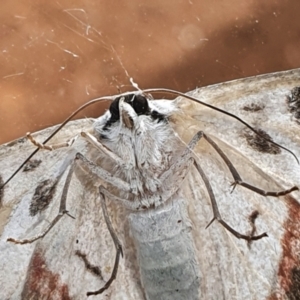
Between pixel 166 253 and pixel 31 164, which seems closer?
pixel 166 253

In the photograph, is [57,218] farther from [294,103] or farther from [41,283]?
[294,103]

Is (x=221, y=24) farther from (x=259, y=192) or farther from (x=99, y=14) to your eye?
(x=259, y=192)

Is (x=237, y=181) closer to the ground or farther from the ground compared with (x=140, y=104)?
closer to the ground

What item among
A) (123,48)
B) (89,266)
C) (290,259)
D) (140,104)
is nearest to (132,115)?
(140,104)

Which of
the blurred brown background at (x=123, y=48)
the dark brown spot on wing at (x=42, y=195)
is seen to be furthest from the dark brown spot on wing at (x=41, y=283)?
the blurred brown background at (x=123, y=48)

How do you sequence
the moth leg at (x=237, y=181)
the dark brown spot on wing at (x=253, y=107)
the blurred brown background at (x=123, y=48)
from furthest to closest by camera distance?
the blurred brown background at (x=123, y=48) → the dark brown spot on wing at (x=253, y=107) → the moth leg at (x=237, y=181)

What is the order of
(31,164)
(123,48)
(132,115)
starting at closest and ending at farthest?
(132,115) < (31,164) < (123,48)

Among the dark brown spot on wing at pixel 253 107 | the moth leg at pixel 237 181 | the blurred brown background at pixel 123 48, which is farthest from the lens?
the blurred brown background at pixel 123 48

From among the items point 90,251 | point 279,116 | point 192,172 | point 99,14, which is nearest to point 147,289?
point 90,251

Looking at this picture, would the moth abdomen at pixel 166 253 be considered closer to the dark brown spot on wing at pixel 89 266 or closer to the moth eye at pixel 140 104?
the dark brown spot on wing at pixel 89 266
